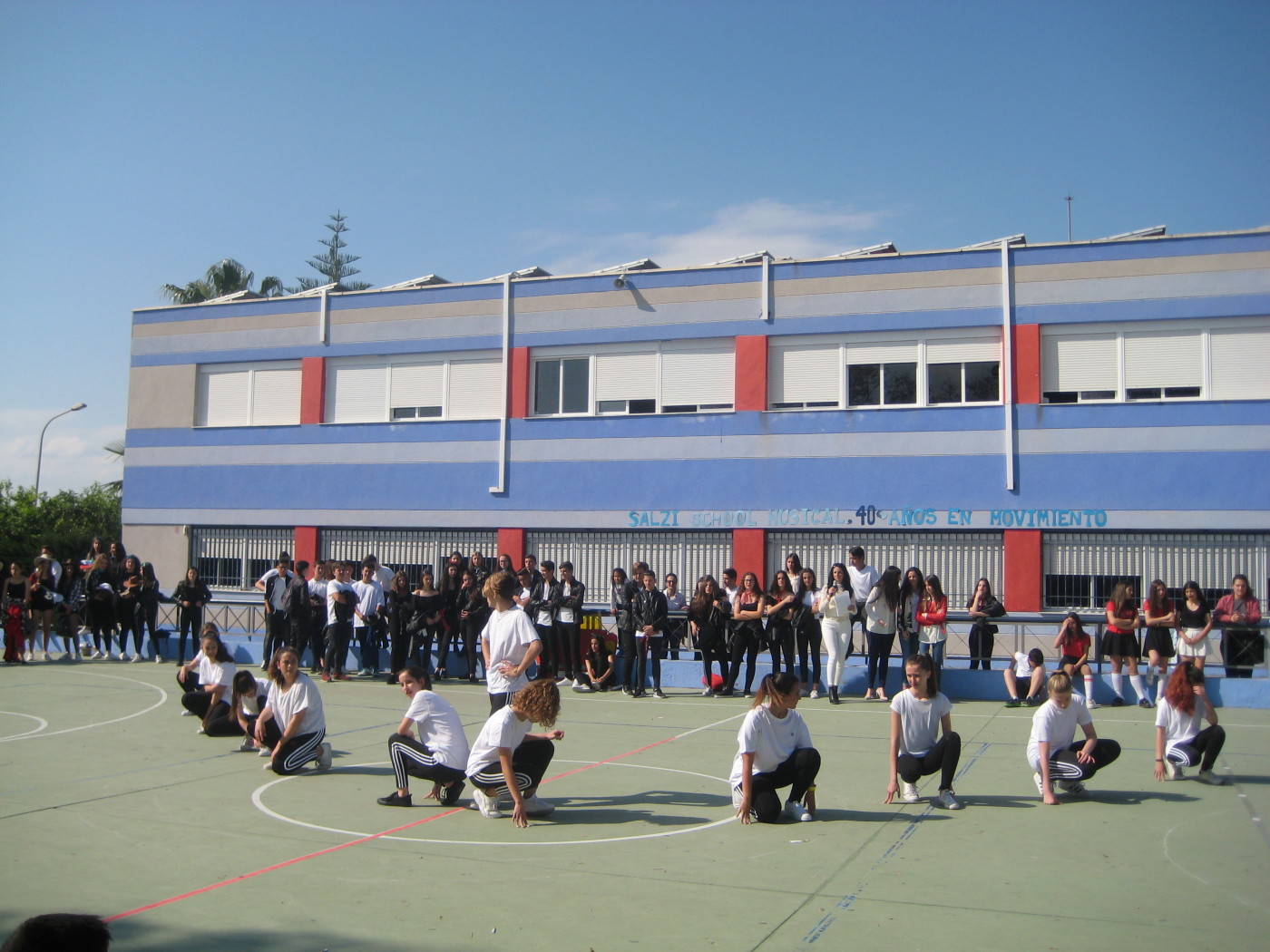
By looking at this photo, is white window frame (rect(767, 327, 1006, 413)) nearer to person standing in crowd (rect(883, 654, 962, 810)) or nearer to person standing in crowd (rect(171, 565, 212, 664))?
person standing in crowd (rect(171, 565, 212, 664))

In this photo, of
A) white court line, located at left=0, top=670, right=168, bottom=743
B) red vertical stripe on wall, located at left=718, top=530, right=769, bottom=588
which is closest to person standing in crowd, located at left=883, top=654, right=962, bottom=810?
white court line, located at left=0, top=670, right=168, bottom=743

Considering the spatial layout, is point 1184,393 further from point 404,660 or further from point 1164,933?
point 1164,933

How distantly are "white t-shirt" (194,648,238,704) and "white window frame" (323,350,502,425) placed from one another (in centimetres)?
1217

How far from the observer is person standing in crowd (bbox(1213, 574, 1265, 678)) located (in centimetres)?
1630

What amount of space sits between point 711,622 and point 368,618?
589 centimetres

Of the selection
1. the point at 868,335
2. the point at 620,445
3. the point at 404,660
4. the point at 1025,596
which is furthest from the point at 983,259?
the point at 404,660

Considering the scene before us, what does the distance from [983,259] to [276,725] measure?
15853 millimetres

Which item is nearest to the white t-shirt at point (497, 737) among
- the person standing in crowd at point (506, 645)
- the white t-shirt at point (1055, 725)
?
the person standing in crowd at point (506, 645)

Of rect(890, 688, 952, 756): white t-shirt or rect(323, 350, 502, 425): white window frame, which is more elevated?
rect(323, 350, 502, 425): white window frame

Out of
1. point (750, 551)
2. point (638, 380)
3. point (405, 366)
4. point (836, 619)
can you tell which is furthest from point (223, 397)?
point (836, 619)

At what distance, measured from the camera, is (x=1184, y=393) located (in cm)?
2048

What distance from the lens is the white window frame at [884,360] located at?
2164 cm

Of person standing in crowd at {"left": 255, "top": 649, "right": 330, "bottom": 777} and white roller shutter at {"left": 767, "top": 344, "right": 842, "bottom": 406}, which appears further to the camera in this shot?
white roller shutter at {"left": 767, "top": 344, "right": 842, "bottom": 406}

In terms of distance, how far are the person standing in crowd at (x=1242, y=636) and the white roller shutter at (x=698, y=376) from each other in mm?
9853
